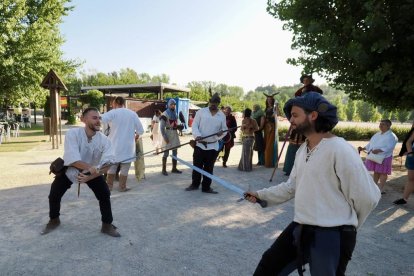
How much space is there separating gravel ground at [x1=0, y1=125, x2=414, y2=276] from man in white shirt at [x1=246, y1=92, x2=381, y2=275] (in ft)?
4.93

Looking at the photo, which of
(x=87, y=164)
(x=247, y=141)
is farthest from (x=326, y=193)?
(x=247, y=141)

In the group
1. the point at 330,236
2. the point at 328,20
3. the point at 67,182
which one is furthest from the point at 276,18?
the point at 330,236

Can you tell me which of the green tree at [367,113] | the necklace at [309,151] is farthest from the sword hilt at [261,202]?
the green tree at [367,113]

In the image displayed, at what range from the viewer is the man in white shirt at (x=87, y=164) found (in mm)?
4031

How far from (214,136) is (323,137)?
14.7 ft

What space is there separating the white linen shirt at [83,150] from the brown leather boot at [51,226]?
742 millimetres

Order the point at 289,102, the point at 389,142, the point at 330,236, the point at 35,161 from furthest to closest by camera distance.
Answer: the point at 35,161
the point at 389,142
the point at 289,102
the point at 330,236

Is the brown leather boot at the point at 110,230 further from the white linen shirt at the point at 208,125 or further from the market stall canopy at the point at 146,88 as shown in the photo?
the market stall canopy at the point at 146,88

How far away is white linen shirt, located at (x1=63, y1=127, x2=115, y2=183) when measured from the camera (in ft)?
13.3

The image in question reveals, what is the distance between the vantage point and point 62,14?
19078 mm

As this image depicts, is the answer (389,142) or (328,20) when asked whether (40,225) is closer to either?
(389,142)

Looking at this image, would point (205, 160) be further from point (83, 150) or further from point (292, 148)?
point (83, 150)

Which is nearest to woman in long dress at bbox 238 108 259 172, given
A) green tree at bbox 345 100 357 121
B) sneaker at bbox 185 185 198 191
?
sneaker at bbox 185 185 198 191

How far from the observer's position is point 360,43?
20.4ft
